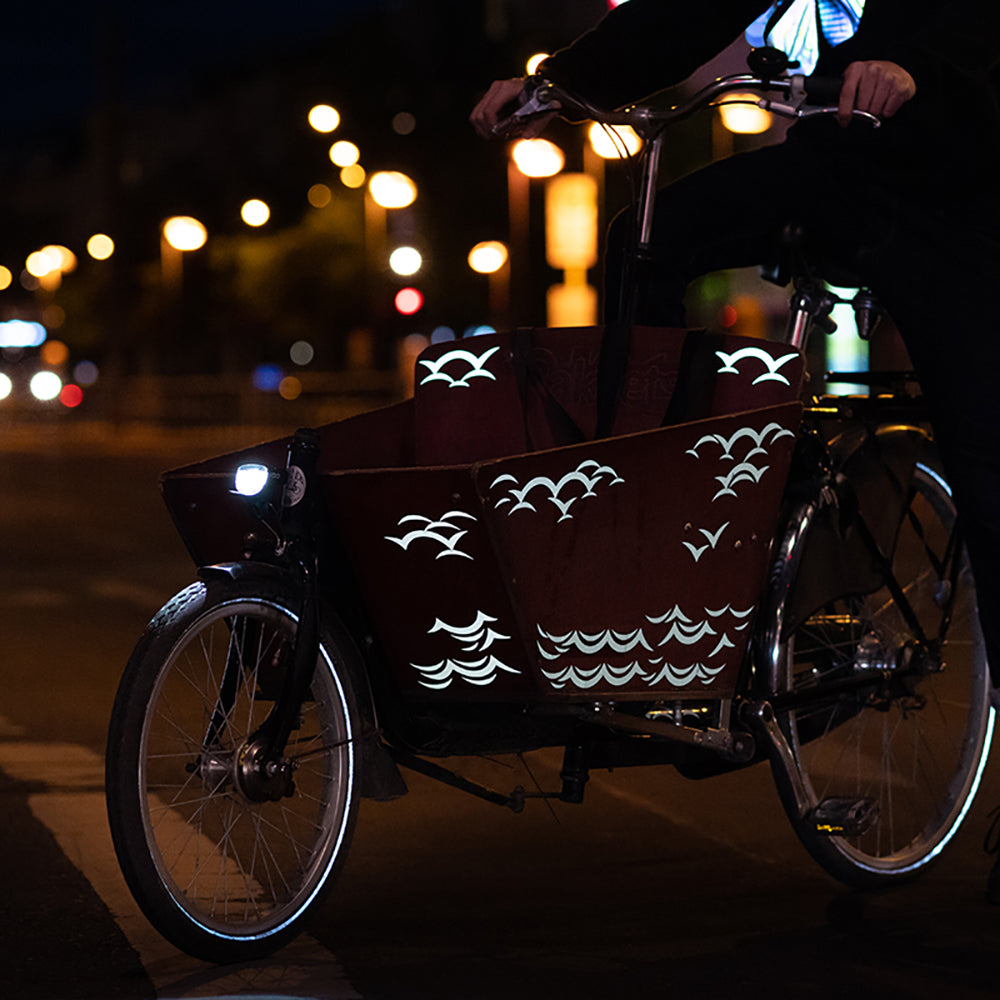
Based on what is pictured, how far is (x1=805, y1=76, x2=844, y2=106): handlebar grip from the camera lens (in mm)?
3574

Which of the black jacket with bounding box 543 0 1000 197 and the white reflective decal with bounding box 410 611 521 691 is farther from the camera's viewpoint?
the black jacket with bounding box 543 0 1000 197

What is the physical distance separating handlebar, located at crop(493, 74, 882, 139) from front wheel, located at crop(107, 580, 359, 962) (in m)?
1.14

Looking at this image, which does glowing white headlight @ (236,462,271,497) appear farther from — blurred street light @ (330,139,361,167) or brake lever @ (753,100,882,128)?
blurred street light @ (330,139,361,167)

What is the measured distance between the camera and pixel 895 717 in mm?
4652

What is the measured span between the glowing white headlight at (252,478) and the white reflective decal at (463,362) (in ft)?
1.59

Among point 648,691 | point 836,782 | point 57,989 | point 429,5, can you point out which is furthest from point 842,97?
point 429,5

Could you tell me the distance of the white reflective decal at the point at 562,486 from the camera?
11.1 feet

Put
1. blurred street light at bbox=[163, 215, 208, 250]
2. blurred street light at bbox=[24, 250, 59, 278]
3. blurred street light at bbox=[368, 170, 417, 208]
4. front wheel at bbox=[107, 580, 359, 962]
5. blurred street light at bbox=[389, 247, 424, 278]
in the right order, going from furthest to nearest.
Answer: blurred street light at bbox=[24, 250, 59, 278], blurred street light at bbox=[163, 215, 208, 250], blurred street light at bbox=[389, 247, 424, 278], blurred street light at bbox=[368, 170, 417, 208], front wheel at bbox=[107, 580, 359, 962]

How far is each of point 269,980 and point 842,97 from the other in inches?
72.5

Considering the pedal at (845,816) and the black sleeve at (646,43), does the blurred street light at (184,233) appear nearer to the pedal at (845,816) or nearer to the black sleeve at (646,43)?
the black sleeve at (646,43)

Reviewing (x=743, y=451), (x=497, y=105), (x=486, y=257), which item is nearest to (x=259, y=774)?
(x=743, y=451)

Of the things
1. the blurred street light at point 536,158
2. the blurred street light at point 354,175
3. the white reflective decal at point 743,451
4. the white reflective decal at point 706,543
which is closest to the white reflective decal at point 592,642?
the white reflective decal at point 706,543

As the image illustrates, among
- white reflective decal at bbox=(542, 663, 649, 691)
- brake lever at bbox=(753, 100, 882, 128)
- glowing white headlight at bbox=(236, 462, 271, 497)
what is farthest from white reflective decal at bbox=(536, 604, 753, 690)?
brake lever at bbox=(753, 100, 882, 128)

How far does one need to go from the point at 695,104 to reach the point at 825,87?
33 centimetres
